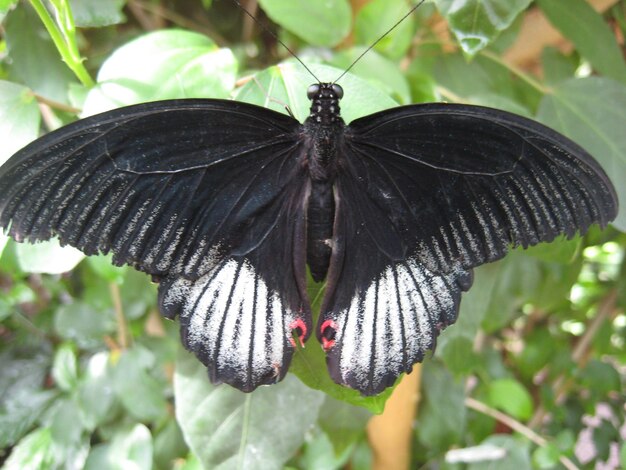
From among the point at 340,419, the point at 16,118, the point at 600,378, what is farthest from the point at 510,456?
the point at 16,118

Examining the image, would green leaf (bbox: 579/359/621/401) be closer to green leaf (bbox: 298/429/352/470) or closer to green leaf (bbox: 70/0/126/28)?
green leaf (bbox: 298/429/352/470)

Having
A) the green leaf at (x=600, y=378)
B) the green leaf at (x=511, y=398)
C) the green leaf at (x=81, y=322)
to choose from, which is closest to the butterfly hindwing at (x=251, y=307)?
the green leaf at (x=81, y=322)

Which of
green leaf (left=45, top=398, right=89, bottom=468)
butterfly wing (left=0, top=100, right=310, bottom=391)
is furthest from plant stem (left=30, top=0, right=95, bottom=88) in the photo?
green leaf (left=45, top=398, right=89, bottom=468)

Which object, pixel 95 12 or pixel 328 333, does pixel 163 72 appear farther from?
pixel 328 333

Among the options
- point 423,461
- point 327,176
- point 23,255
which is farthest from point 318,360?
Result: point 423,461

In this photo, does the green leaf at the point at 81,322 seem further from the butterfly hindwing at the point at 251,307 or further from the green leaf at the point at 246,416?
the butterfly hindwing at the point at 251,307
